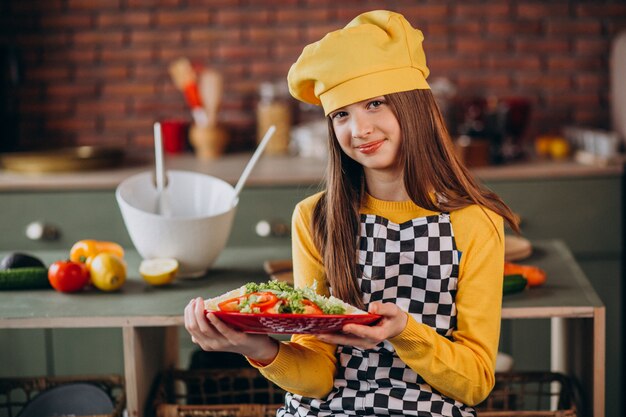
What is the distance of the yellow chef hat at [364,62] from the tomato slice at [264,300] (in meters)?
0.38

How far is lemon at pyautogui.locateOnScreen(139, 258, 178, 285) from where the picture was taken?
2066 millimetres

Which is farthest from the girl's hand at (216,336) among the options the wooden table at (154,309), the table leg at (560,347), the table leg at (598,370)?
the table leg at (560,347)

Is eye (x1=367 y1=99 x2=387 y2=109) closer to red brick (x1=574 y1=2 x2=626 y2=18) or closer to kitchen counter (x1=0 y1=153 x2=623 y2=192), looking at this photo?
kitchen counter (x1=0 y1=153 x2=623 y2=192)

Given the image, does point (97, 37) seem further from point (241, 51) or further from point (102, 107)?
point (241, 51)

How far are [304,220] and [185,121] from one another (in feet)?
6.26

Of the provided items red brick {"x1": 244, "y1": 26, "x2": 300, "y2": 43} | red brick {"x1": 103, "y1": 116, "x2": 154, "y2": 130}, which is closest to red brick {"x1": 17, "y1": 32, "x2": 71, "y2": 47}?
red brick {"x1": 103, "y1": 116, "x2": 154, "y2": 130}

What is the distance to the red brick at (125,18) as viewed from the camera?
11.9ft

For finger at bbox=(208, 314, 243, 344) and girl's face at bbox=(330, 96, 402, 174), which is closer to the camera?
finger at bbox=(208, 314, 243, 344)

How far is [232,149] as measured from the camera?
3695 mm

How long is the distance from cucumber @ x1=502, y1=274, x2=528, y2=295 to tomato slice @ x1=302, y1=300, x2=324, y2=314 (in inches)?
23.3

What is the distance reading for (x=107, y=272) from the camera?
2.04m

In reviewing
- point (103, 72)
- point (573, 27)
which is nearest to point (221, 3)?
point (103, 72)

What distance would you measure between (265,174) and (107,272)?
120 centimetres

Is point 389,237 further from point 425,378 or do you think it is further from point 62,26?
point 62,26
